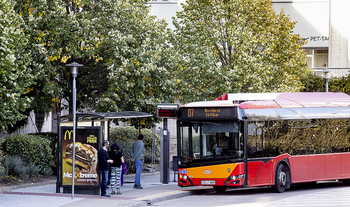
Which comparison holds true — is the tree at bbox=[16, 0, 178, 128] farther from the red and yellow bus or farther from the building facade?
the building facade

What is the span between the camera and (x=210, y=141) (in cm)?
1434

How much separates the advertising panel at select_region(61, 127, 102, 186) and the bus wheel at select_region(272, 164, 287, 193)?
223 inches

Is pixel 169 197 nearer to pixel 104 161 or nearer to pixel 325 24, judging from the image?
pixel 104 161

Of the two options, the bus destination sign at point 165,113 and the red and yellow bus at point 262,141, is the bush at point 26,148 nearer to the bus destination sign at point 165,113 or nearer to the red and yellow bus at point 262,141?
the bus destination sign at point 165,113

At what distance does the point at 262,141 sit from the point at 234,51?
10.3m

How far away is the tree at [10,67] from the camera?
1417cm

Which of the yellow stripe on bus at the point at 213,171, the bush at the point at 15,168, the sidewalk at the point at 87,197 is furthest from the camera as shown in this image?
the bush at the point at 15,168

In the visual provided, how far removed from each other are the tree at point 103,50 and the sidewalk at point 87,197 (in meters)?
4.25

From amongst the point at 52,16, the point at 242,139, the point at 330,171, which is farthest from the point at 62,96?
the point at 330,171

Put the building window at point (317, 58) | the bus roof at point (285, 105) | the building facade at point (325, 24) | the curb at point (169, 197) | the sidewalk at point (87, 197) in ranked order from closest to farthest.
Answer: the sidewalk at point (87, 197) < the curb at point (169, 197) < the bus roof at point (285, 105) < the building facade at point (325, 24) < the building window at point (317, 58)

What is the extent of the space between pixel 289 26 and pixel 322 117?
11.1 meters

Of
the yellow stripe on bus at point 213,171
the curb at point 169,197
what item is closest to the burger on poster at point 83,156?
the curb at point 169,197

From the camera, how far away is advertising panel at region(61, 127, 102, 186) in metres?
13.7

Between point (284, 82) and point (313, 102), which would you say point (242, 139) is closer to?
point (313, 102)
